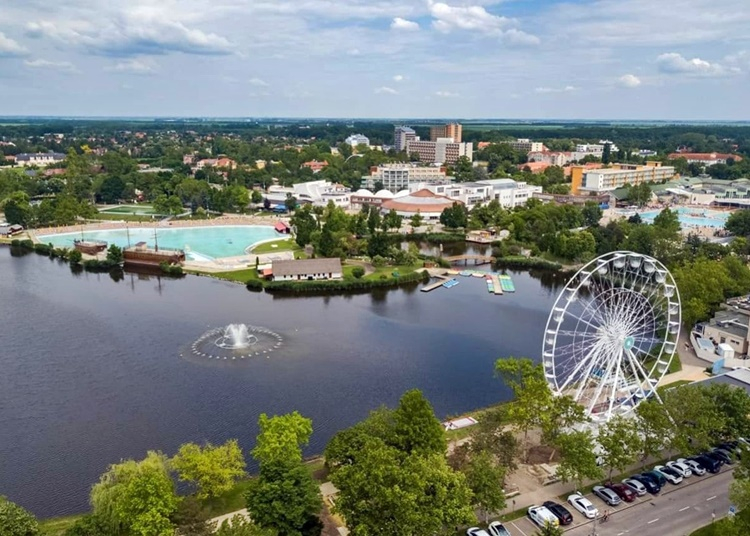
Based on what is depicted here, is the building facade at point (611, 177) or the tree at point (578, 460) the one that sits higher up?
the building facade at point (611, 177)

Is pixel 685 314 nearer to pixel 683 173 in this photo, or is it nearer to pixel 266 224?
pixel 266 224

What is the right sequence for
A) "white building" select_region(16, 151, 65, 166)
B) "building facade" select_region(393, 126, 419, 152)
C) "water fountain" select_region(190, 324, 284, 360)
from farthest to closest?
"building facade" select_region(393, 126, 419, 152), "white building" select_region(16, 151, 65, 166), "water fountain" select_region(190, 324, 284, 360)

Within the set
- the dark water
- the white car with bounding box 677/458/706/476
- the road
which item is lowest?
the dark water

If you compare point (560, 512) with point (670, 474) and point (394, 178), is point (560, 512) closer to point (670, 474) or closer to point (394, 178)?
point (670, 474)

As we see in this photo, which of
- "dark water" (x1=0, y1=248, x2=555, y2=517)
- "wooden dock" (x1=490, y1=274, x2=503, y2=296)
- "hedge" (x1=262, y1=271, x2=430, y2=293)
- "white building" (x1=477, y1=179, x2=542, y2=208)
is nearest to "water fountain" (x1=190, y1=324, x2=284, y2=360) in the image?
"dark water" (x1=0, y1=248, x2=555, y2=517)

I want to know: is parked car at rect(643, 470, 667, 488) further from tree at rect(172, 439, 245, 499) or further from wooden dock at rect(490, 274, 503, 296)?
wooden dock at rect(490, 274, 503, 296)

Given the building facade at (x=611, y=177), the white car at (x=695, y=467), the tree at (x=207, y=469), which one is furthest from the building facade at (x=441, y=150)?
the tree at (x=207, y=469)

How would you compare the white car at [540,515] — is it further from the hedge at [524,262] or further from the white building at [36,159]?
the white building at [36,159]
